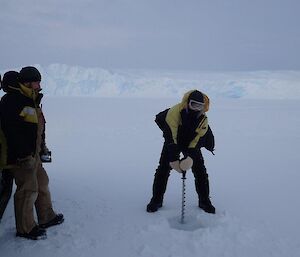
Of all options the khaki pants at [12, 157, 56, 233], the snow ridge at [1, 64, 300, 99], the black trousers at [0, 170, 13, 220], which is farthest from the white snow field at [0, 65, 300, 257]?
the snow ridge at [1, 64, 300, 99]

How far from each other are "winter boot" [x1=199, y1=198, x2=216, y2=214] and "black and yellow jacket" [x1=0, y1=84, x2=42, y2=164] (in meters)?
1.98

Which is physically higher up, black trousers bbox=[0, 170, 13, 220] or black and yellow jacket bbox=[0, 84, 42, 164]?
black and yellow jacket bbox=[0, 84, 42, 164]

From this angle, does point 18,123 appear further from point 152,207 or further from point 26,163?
point 152,207

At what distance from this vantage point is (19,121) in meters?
3.09

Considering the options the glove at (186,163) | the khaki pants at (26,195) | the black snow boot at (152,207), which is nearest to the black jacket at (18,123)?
the khaki pants at (26,195)

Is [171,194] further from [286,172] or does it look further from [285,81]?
[285,81]

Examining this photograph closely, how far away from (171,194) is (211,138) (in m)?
1.24

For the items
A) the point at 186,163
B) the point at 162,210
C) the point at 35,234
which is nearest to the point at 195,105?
the point at 186,163

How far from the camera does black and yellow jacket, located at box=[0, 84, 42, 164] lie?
3064mm

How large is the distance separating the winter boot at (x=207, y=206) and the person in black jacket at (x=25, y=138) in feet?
5.65

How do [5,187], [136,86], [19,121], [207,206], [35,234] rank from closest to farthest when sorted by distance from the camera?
[19,121] → [35,234] → [5,187] → [207,206] → [136,86]

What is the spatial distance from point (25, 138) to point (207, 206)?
82.6 inches

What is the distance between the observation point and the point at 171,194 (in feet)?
16.1

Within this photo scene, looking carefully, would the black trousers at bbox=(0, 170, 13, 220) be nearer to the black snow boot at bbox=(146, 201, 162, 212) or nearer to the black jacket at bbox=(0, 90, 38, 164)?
the black jacket at bbox=(0, 90, 38, 164)
